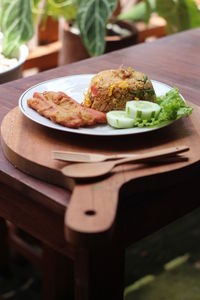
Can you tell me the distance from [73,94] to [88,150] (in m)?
0.23

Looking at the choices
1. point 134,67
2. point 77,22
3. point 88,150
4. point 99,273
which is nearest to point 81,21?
point 77,22

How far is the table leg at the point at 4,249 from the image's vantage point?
1774 millimetres

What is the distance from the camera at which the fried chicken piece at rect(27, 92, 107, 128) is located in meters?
0.98

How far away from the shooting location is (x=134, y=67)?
1466 millimetres

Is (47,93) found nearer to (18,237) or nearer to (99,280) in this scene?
(99,280)

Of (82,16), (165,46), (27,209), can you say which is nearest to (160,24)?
(82,16)

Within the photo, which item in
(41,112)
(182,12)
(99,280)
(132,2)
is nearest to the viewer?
(99,280)

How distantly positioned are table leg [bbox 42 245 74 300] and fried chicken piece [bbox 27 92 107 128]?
56 centimetres

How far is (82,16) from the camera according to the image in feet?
6.47

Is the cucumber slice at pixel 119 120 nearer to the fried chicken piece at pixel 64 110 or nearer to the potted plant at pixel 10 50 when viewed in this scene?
the fried chicken piece at pixel 64 110

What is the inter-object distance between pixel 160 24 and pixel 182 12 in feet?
2.30

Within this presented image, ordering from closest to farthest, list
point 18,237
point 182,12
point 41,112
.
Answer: point 41,112 → point 18,237 → point 182,12

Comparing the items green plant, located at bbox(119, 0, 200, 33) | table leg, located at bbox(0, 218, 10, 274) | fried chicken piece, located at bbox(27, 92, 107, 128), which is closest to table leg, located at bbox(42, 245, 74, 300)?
table leg, located at bbox(0, 218, 10, 274)

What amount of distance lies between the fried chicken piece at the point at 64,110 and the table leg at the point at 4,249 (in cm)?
79
